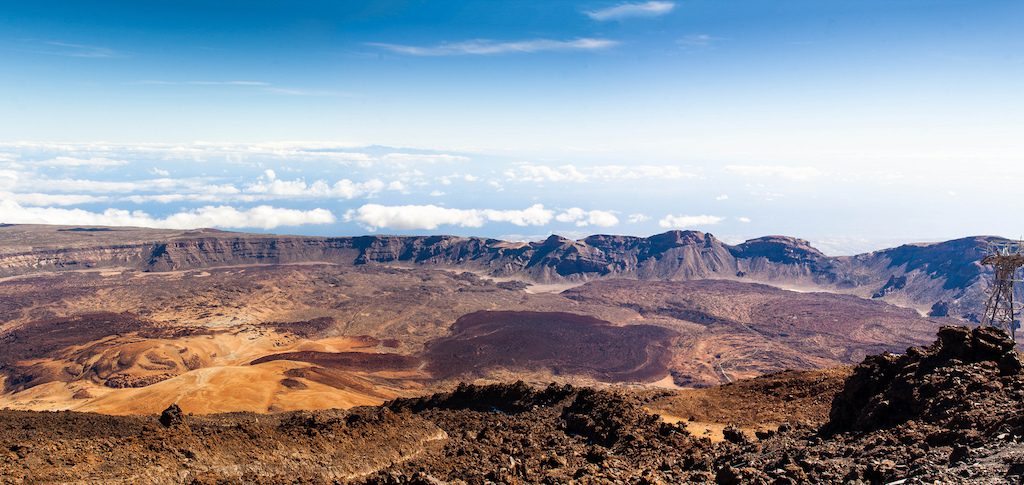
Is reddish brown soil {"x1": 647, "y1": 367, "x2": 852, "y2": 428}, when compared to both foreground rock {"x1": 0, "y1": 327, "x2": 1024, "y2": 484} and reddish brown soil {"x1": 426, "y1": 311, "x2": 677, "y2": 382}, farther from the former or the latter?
reddish brown soil {"x1": 426, "y1": 311, "x2": 677, "y2": 382}

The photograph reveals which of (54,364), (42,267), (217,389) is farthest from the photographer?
(42,267)

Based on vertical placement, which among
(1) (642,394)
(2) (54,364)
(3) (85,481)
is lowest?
(2) (54,364)

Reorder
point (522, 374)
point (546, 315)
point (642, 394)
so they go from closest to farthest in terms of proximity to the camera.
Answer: point (642, 394) → point (522, 374) → point (546, 315)

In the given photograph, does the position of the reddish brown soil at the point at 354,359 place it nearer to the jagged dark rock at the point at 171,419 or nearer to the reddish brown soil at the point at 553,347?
the reddish brown soil at the point at 553,347

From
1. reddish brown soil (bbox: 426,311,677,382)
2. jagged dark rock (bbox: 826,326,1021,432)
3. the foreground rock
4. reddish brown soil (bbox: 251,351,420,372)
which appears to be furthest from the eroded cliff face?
jagged dark rock (bbox: 826,326,1021,432)

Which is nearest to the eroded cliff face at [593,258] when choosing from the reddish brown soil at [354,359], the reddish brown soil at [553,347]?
the reddish brown soil at [553,347]

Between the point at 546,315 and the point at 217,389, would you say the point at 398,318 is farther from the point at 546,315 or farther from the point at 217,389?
the point at 217,389

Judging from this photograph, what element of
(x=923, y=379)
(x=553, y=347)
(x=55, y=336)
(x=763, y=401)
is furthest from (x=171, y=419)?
(x=55, y=336)

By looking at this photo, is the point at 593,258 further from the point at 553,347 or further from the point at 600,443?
the point at 600,443

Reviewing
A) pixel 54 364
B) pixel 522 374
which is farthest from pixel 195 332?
pixel 522 374
